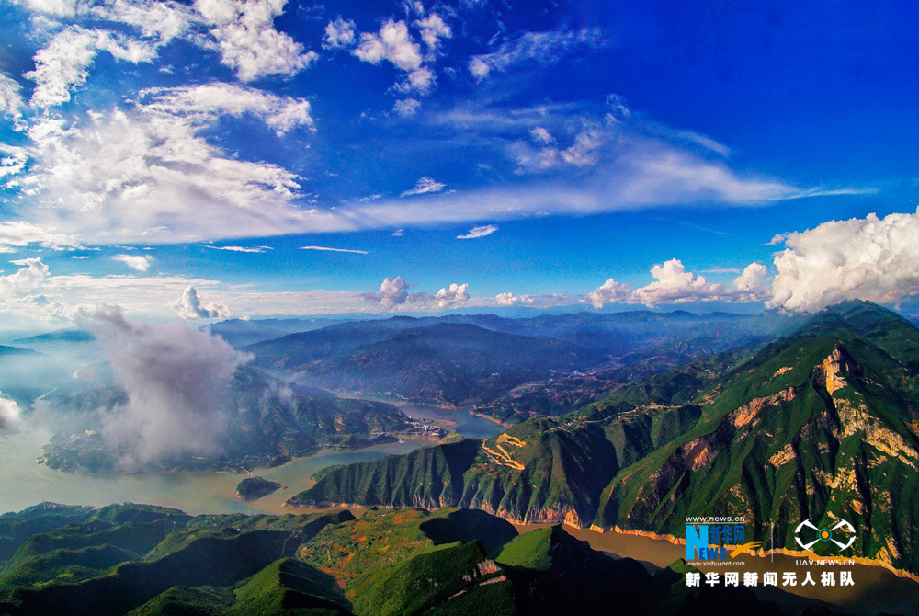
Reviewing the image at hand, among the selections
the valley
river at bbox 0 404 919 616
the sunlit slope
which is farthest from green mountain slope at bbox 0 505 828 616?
the sunlit slope

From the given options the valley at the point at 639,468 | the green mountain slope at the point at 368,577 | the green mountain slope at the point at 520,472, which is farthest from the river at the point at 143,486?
the green mountain slope at the point at 368,577

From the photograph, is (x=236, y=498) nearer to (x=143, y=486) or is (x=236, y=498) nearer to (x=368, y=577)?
(x=143, y=486)

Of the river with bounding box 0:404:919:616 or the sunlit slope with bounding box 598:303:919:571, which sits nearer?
the river with bounding box 0:404:919:616

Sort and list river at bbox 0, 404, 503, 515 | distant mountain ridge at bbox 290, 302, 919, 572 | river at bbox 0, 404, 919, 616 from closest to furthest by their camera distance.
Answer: river at bbox 0, 404, 919, 616, distant mountain ridge at bbox 290, 302, 919, 572, river at bbox 0, 404, 503, 515

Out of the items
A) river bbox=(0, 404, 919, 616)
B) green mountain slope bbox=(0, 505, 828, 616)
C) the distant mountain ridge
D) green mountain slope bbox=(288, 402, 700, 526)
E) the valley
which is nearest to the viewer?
green mountain slope bbox=(0, 505, 828, 616)

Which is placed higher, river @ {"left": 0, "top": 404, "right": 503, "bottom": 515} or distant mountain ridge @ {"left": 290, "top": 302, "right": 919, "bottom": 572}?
distant mountain ridge @ {"left": 290, "top": 302, "right": 919, "bottom": 572}

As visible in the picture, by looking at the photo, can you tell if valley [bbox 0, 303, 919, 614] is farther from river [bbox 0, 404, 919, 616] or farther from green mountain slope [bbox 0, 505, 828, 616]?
green mountain slope [bbox 0, 505, 828, 616]

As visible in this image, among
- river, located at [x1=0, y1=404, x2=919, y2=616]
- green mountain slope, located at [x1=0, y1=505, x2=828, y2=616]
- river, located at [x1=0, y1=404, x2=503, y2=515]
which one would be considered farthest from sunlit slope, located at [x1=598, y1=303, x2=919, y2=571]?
river, located at [x1=0, y1=404, x2=503, y2=515]

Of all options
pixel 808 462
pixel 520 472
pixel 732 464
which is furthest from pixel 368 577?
pixel 808 462

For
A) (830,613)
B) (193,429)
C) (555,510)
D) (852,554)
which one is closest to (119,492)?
(193,429)

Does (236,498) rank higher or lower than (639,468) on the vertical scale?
lower

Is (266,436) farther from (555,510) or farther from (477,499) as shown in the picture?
(555,510)
